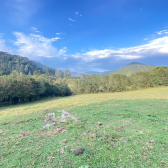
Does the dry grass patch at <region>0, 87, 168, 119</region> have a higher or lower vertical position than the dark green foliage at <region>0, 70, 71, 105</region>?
lower

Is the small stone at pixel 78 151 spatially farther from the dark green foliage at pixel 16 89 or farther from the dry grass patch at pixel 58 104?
the dark green foliage at pixel 16 89

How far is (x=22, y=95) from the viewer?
1342 inches

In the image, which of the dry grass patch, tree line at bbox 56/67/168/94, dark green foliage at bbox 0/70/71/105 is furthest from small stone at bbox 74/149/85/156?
tree line at bbox 56/67/168/94

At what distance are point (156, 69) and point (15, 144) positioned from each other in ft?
231

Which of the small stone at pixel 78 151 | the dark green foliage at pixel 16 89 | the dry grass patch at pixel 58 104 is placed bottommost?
the dry grass patch at pixel 58 104

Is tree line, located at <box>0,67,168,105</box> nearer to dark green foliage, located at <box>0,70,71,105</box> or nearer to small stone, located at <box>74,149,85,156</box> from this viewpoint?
dark green foliage, located at <box>0,70,71,105</box>

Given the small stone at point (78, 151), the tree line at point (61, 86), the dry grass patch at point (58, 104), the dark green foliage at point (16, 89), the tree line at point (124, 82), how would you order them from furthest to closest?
the tree line at point (124, 82), the tree line at point (61, 86), the dark green foliage at point (16, 89), the dry grass patch at point (58, 104), the small stone at point (78, 151)

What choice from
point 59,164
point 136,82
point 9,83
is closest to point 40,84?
point 9,83

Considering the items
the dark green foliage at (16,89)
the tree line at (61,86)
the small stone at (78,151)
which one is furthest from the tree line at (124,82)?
the small stone at (78,151)

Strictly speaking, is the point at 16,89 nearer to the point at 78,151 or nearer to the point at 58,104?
the point at 58,104

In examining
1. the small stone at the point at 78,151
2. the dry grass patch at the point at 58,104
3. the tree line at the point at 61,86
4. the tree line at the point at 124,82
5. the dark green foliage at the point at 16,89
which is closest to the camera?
the small stone at the point at 78,151

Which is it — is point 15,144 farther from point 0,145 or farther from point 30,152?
point 30,152

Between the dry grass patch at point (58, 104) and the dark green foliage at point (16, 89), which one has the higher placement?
the dark green foliage at point (16, 89)

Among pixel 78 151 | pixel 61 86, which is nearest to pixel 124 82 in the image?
pixel 61 86
